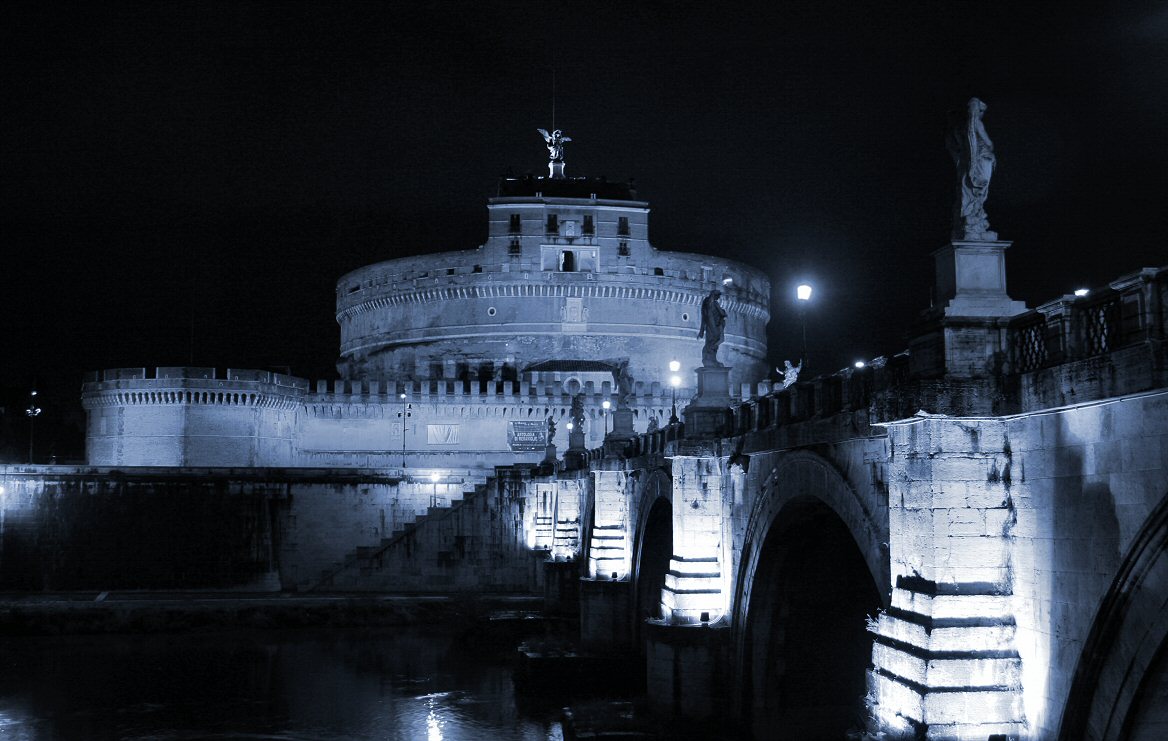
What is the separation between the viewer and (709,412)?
19.7 m

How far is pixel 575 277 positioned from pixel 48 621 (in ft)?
118

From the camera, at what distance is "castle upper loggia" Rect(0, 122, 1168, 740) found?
8734 mm

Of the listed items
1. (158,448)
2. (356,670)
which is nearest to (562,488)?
(356,670)

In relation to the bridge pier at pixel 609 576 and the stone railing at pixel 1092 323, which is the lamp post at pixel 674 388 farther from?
the stone railing at pixel 1092 323

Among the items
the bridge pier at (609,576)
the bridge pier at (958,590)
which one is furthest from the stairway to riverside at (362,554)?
the bridge pier at (958,590)

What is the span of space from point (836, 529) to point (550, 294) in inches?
1926

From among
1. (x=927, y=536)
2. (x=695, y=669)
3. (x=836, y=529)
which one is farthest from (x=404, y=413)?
(x=927, y=536)

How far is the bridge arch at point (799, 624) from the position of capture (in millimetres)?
17047

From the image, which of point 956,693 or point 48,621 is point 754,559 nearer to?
point 956,693

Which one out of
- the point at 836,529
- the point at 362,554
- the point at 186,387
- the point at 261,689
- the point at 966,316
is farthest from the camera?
the point at 186,387

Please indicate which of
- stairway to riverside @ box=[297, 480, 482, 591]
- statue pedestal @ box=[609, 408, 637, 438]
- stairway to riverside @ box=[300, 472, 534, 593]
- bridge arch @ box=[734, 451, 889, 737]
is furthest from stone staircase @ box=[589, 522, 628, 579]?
stairway to riverside @ box=[297, 480, 482, 591]

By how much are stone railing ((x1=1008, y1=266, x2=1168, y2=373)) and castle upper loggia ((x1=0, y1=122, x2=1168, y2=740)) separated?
0.02m

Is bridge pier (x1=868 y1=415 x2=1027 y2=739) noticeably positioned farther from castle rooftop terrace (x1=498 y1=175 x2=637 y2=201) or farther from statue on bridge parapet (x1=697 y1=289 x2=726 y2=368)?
castle rooftop terrace (x1=498 y1=175 x2=637 y2=201)

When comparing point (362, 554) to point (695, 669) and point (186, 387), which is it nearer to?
point (186, 387)
